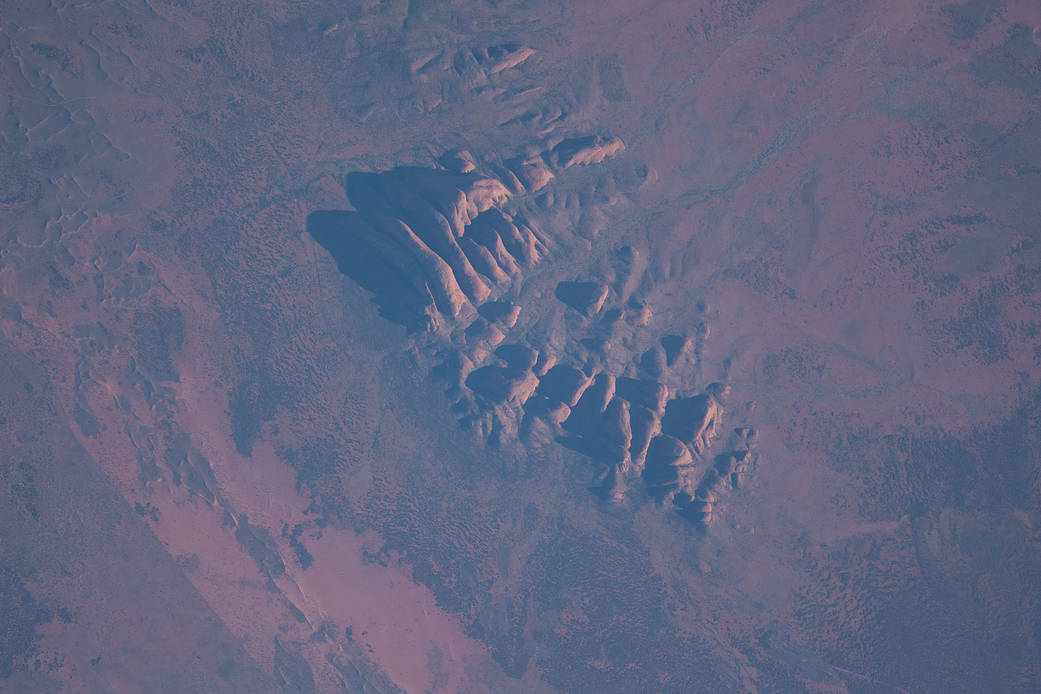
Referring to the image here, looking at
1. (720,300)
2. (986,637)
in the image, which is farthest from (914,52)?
(986,637)

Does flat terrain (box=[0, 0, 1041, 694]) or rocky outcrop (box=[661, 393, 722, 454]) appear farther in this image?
rocky outcrop (box=[661, 393, 722, 454])

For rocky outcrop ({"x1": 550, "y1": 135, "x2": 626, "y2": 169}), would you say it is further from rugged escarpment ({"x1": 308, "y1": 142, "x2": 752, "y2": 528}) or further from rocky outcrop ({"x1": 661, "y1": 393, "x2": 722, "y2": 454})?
rocky outcrop ({"x1": 661, "y1": 393, "x2": 722, "y2": 454})

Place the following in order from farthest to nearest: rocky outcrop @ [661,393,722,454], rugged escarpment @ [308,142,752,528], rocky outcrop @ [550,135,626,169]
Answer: rocky outcrop @ [550,135,626,169]
rocky outcrop @ [661,393,722,454]
rugged escarpment @ [308,142,752,528]

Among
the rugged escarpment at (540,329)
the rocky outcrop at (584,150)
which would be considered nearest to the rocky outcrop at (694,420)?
the rugged escarpment at (540,329)

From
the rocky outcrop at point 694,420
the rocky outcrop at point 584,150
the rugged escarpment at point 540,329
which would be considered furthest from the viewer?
the rocky outcrop at point 584,150

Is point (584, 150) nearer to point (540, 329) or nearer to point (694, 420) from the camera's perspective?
point (540, 329)

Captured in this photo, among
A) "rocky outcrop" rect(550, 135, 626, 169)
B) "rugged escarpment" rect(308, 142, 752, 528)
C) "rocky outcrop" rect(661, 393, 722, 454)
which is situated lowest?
"rocky outcrop" rect(661, 393, 722, 454)

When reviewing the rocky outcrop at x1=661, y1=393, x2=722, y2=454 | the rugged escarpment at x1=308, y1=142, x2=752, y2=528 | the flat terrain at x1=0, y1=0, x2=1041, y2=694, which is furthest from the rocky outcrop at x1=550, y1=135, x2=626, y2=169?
the rocky outcrop at x1=661, y1=393, x2=722, y2=454

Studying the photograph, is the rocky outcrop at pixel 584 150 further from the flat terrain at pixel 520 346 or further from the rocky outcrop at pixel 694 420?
the rocky outcrop at pixel 694 420

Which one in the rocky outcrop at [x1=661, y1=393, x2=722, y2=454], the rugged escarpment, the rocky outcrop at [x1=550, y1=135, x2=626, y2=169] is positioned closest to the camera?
the rugged escarpment

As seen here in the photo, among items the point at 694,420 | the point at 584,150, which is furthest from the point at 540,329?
the point at 584,150
